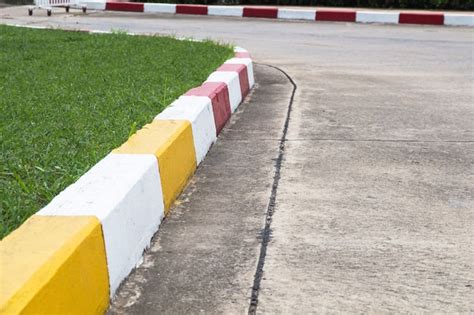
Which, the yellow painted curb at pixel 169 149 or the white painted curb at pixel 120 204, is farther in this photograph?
the yellow painted curb at pixel 169 149

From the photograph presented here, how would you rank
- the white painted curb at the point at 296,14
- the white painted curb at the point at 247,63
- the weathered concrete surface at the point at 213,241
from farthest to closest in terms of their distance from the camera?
the white painted curb at the point at 296,14 → the white painted curb at the point at 247,63 → the weathered concrete surface at the point at 213,241

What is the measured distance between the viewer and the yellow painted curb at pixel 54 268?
7.53ft

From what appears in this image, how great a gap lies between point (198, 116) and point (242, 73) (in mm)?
2192

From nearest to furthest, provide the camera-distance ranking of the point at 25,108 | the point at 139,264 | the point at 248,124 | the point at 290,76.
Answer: the point at 139,264
the point at 25,108
the point at 248,124
the point at 290,76

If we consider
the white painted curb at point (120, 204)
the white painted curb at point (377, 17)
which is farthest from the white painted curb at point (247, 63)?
the white painted curb at point (377, 17)

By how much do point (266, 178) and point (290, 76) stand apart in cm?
391

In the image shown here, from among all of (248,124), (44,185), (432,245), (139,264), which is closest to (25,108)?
(248,124)

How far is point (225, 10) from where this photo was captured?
1652 cm

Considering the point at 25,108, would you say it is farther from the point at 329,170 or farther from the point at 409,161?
the point at 409,161

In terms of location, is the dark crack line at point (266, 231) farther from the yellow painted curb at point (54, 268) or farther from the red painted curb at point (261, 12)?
the red painted curb at point (261, 12)

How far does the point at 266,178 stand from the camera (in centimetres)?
445

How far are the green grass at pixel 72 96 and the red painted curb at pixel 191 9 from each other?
6694mm

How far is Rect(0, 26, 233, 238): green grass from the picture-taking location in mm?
3705

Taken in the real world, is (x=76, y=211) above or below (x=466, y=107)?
above
